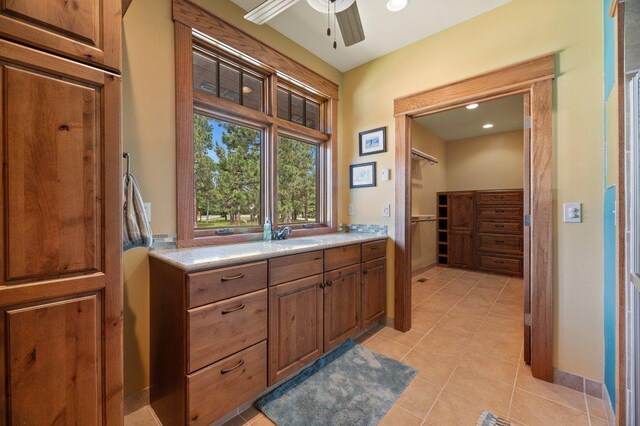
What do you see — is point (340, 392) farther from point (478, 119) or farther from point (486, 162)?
point (486, 162)

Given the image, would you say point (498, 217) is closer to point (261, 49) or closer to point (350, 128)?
point (350, 128)

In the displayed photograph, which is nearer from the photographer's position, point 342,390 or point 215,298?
point 215,298

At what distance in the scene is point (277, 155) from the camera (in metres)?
2.48

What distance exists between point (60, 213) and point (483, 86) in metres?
2.76

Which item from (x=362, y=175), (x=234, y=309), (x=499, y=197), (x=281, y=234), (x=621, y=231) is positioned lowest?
(x=234, y=309)

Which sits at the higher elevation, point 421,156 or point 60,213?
point 421,156

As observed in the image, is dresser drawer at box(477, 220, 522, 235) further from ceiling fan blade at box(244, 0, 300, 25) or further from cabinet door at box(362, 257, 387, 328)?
ceiling fan blade at box(244, 0, 300, 25)

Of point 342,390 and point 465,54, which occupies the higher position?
point 465,54

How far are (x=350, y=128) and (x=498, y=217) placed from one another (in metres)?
3.58

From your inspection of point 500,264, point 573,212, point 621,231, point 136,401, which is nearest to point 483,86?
point 573,212

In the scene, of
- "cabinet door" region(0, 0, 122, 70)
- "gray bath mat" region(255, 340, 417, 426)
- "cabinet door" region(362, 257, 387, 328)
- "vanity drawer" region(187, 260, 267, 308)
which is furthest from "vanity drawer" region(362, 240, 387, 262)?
"cabinet door" region(0, 0, 122, 70)

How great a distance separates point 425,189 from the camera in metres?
5.08

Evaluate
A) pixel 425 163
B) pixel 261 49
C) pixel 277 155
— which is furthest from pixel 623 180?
pixel 425 163

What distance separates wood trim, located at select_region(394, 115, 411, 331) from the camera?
2.54m
